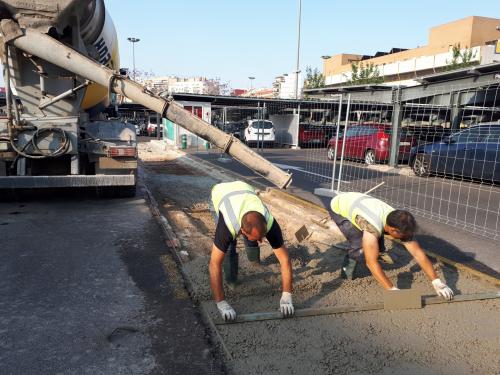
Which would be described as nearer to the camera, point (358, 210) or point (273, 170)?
point (358, 210)

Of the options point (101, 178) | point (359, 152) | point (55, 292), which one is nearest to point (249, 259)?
point (55, 292)

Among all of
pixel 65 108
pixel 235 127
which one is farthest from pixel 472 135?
pixel 235 127

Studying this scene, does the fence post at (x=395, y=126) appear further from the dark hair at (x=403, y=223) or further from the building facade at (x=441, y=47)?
A: the building facade at (x=441, y=47)

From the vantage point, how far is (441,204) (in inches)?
344

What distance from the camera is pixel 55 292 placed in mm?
3967

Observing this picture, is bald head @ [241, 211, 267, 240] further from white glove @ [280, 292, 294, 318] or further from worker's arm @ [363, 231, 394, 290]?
worker's arm @ [363, 231, 394, 290]

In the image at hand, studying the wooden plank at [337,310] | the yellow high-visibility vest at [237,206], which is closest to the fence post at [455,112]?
the wooden plank at [337,310]

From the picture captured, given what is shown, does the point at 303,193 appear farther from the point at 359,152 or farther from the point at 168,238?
the point at 359,152

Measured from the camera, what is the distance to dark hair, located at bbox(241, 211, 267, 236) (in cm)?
321

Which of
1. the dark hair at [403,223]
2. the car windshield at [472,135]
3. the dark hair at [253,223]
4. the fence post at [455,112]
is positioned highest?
the fence post at [455,112]

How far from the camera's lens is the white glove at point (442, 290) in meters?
3.90

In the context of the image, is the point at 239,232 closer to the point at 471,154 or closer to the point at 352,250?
the point at 352,250

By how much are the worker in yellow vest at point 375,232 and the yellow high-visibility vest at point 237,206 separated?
979mm

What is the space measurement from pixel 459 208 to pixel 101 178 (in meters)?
6.75
